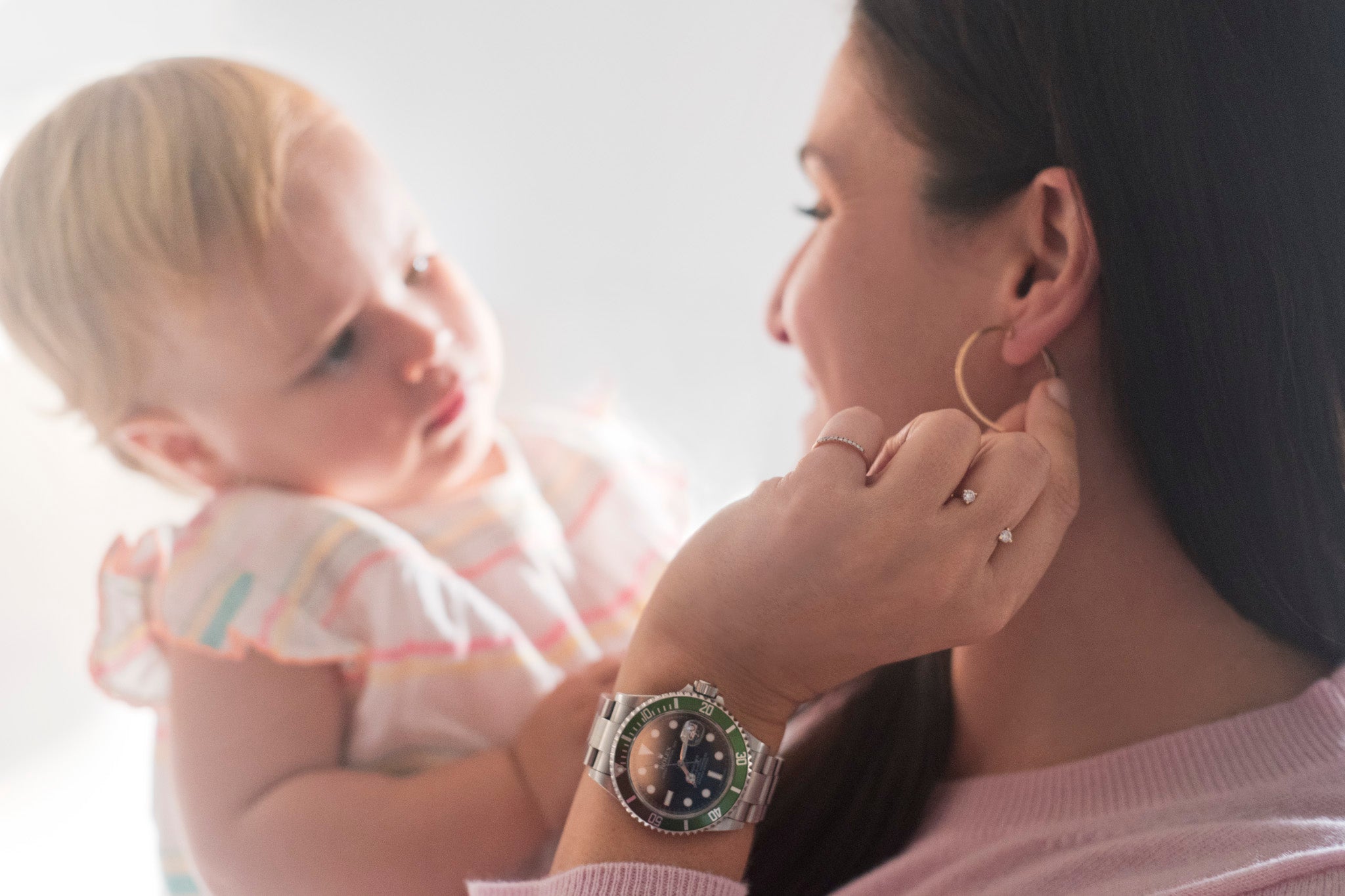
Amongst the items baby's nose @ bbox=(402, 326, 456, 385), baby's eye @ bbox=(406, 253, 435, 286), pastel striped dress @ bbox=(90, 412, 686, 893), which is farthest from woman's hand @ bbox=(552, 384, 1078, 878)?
baby's eye @ bbox=(406, 253, 435, 286)

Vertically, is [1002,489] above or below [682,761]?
above

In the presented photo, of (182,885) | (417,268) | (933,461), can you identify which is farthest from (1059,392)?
(182,885)

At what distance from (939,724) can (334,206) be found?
79 centimetres

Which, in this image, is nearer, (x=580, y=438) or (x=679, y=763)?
(x=679, y=763)

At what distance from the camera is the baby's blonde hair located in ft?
3.19

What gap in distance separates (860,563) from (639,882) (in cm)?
27

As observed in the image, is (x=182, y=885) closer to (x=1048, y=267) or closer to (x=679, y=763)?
(x=679, y=763)

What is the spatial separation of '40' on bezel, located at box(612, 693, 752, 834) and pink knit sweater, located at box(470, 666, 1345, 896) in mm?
32

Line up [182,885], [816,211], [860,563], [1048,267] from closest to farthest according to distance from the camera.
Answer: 1. [860,563]
2. [1048,267]
3. [816,211]
4. [182,885]

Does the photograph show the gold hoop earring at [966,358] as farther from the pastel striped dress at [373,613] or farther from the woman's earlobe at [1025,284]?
the pastel striped dress at [373,613]

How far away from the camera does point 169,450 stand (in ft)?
3.59

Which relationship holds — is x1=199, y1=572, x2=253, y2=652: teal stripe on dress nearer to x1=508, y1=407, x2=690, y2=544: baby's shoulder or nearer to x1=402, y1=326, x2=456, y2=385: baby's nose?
x1=402, y1=326, x2=456, y2=385: baby's nose

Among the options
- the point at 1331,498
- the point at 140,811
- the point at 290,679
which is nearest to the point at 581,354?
the point at 290,679

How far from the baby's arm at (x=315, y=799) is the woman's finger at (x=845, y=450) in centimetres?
40
